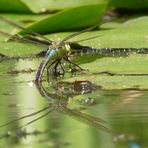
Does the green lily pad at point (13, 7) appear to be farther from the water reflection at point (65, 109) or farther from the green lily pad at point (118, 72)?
the water reflection at point (65, 109)

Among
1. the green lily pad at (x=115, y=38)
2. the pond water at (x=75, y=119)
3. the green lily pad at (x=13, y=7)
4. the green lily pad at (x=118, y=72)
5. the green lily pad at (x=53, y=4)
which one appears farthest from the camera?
the green lily pad at (x=53, y=4)

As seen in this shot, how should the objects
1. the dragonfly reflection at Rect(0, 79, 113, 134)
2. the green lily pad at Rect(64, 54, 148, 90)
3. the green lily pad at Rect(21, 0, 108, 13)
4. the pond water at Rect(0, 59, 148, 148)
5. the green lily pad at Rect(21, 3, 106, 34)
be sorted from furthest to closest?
the green lily pad at Rect(21, 0, 108, 13)
the green lily pad at Rect(21, 3, 106, 34)
the green lily pad at Rect(64, 54, 148, 90)
the dragonfly reflection at Rect(0, 79, 113, 134)
the pond water at Rect(0, 59, 148, 148)

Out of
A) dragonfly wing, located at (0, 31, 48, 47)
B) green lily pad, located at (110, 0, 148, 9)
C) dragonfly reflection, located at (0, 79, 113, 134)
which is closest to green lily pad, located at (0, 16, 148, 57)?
dragonfly wing, located at (0, 31, 48, 47)

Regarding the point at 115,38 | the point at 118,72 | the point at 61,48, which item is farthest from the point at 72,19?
the point at 118,72

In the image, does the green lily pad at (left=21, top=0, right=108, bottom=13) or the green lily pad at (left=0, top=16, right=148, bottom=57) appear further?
the green lily pad at (left=21, top=0, right=108, bottom=13)

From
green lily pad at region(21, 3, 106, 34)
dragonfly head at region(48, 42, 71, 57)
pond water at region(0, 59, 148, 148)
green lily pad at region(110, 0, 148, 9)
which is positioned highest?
green lily pad at region(110, 0, 148, 9)

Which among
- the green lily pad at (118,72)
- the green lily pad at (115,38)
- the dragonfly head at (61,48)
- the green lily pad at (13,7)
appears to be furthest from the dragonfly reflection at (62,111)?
the green lily pad at (13,7)

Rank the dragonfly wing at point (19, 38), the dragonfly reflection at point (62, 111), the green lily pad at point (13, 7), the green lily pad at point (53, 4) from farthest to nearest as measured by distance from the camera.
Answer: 1. the green lily pad at point (53, 4)
2. the green lily pad at point (13, 7)
3. the dragonfly wing at point (19, 38)
4. the dragonfly reflection at point (62, 111)

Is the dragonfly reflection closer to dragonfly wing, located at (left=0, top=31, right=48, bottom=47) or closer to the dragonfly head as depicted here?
the dragonfly head

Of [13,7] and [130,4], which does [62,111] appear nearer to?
[13,7]
